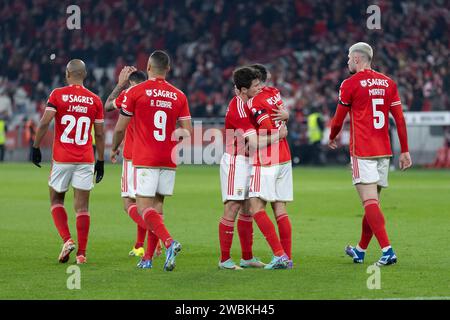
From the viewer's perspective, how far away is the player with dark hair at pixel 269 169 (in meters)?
10.1

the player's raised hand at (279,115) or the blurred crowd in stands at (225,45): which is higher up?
the blurred crowd in stands at (225,45)

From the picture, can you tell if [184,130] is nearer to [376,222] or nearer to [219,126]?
[376,222]

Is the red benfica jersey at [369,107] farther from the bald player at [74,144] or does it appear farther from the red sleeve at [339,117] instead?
the bald player at [74,144]

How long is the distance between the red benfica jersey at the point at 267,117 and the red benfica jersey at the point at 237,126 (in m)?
0.15

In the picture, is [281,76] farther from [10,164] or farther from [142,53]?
[10,164]

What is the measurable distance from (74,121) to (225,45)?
1147 inches

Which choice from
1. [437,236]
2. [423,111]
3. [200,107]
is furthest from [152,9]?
[437,236]

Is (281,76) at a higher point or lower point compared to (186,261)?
higher

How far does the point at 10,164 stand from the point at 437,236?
24634 mm

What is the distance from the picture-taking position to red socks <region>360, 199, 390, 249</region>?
10.3 metres

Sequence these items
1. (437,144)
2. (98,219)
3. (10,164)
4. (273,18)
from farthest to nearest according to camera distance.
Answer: (273,18) → (10,164) → (437,144) → (98,219)

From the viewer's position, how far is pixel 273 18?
1572 inches

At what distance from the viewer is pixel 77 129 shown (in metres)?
11.2

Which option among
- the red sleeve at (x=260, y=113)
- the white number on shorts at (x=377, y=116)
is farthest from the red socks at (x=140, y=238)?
the white number on shorts at (x=377, y=116)
